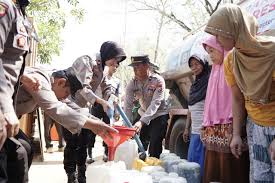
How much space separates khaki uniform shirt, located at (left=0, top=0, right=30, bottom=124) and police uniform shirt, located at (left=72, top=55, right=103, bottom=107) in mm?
2065

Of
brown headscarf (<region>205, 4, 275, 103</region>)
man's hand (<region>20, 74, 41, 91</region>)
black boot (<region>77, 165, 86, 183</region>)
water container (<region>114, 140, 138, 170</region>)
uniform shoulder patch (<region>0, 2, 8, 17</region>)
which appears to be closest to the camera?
uniform shoulder patch (<region>0, 2, 8, 17</region>)

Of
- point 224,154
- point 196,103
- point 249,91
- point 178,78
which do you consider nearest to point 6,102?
point 249,91

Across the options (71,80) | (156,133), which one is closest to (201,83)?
(71,80)

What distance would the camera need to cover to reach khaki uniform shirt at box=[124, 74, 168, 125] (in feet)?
17.1

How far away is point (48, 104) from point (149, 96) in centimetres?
286

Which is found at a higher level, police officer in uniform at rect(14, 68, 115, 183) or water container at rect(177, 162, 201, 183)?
police officer in uniform at rect(14, 68, 115, 183)

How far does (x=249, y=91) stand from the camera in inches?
99.9

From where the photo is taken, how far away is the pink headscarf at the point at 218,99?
10.8ft

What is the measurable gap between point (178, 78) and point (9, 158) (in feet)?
12.1

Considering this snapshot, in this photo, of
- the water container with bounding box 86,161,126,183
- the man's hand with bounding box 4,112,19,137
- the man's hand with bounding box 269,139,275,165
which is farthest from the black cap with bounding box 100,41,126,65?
the man's hand with bounding box 4,112,19,137

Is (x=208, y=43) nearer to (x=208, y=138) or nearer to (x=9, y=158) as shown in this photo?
(x=208, y=138)

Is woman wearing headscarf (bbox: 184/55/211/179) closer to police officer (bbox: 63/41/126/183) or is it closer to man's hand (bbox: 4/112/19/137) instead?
police officer (bbox: 63/41/126/183)

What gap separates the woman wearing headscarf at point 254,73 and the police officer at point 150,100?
2.52 m

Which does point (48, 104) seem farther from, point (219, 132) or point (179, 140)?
point (179, 140)
